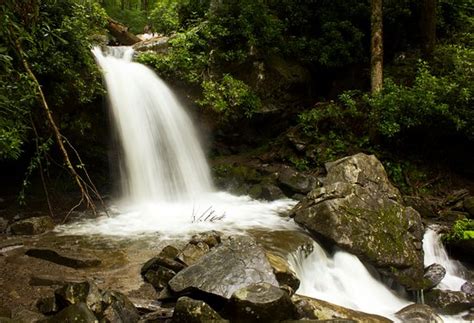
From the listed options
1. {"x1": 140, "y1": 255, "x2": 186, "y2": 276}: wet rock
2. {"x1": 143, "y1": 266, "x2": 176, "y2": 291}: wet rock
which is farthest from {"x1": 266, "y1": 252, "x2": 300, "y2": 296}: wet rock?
{"x1": 143, "y1": 266, "x2": 176, "y2": 291}: wet rock

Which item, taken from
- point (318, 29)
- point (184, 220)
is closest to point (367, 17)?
point (318, 29)

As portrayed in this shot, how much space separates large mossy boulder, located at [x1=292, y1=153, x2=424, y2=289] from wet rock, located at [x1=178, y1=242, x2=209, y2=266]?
2180mm

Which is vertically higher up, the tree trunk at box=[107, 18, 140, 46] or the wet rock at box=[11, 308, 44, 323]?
the tree trunk at box=[107, 18, 140, 46]

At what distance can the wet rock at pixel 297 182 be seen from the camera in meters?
9.99

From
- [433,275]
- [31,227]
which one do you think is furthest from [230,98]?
[433,275]

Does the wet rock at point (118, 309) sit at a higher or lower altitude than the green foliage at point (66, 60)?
lower

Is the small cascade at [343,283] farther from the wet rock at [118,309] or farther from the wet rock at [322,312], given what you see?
the wet rock at [118,309]

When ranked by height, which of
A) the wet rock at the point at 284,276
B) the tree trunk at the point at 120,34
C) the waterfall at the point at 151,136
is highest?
the tree trunk at the point at 120,34

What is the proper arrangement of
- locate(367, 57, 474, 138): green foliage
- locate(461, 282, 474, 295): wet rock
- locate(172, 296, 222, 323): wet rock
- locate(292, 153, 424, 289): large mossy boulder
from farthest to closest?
1. locate(367, 57, 474, 138): green foliage
2. locate(461, 282, 474, 295): wet rock
3. locate(292, 153, 424, 289): large mossy boulder
4. locate(172, 296, 222, 323): wet rock

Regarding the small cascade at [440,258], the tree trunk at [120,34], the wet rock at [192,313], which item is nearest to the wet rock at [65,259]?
the wet rock at [192,313]

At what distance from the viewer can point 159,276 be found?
5.02 m

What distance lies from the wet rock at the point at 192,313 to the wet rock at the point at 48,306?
127cm

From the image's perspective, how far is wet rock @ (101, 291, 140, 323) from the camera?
3946 millimetres

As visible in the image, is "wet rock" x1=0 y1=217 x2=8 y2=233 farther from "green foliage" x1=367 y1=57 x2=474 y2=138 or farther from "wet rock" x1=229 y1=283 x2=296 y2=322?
"green foliage" x1=367 y1=57 x2=474 y2=138
